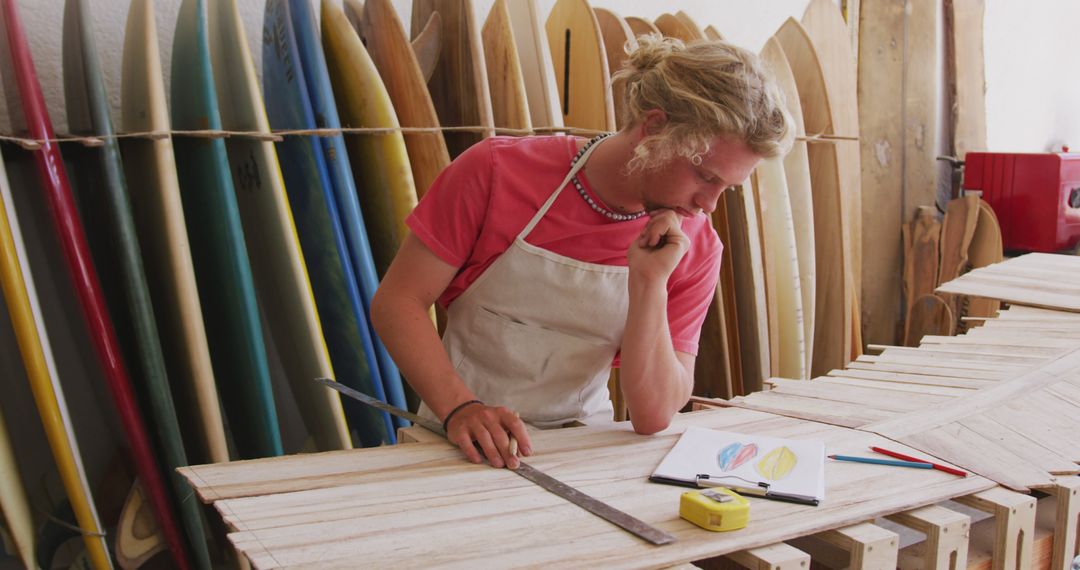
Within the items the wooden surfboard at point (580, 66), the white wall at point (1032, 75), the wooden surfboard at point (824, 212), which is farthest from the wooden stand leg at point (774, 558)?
the white wall at point (1032, 75)

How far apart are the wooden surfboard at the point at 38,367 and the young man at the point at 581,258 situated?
952 mm

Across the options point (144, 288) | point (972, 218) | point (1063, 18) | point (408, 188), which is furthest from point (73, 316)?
point (1063, 18)

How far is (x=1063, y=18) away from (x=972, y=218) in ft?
8.71

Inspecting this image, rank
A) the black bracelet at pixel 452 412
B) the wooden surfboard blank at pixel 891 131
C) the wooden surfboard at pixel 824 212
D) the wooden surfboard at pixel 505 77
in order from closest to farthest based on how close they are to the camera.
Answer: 1. the black bracelet at pixel 452 412
2. the wooden surfboard at pixel 505 77
3. the wooden surfboard at pixel 824 212
4. the wooden surfboard blank at pixel 891 131

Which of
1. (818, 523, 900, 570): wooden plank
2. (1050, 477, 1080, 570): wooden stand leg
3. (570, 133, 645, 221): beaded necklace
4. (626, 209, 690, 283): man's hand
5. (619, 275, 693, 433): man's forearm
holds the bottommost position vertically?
(1050, 477, 1080, 570): wooden stand leg

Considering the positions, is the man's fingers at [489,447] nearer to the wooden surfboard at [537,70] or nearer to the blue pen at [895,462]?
the blue pen at [895,462]

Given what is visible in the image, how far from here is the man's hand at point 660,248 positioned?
171 cm

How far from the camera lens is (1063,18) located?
260 inches

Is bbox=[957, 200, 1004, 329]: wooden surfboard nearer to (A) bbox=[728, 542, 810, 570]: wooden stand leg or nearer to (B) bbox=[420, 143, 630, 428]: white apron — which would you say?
(B) bbox=[420, 143, 630, 428]: white apron

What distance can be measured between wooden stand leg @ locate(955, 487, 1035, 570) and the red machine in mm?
4035

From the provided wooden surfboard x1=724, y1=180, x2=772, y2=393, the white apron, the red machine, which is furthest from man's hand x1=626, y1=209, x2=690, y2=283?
the red machine

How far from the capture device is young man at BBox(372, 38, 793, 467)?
64.4 inches

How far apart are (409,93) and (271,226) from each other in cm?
66

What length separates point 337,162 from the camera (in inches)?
109
